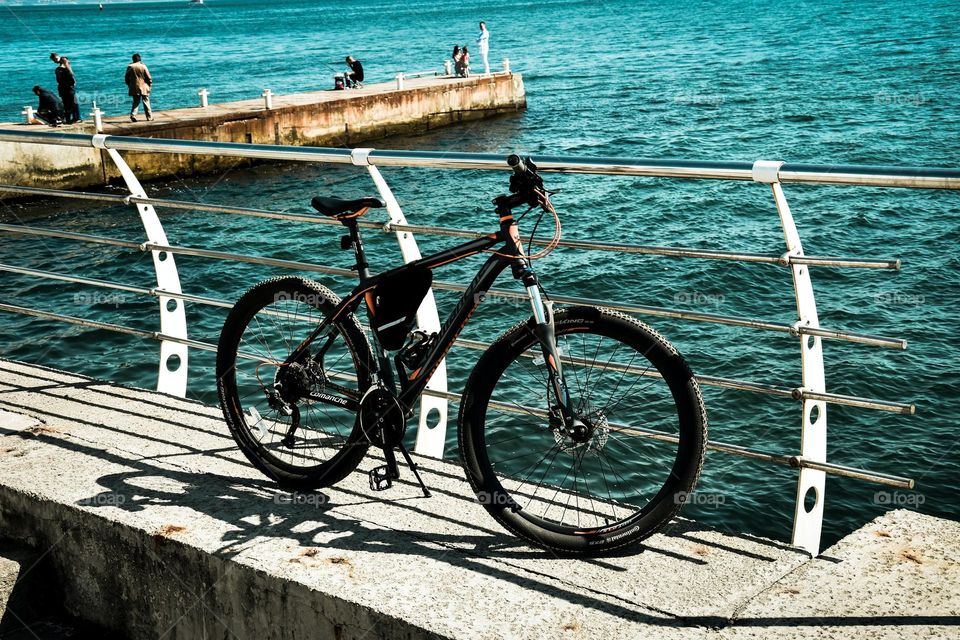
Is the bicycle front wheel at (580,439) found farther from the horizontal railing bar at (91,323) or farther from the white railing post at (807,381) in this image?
Answer: the horizontal railing bar at (91,323)

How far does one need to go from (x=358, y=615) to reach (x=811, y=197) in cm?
2202

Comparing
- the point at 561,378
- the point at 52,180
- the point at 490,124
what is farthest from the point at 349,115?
the point at 561,378

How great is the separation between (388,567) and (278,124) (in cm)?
3029

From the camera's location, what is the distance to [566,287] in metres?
18.6

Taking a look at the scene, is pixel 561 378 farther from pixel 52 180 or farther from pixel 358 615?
pixel 52 180

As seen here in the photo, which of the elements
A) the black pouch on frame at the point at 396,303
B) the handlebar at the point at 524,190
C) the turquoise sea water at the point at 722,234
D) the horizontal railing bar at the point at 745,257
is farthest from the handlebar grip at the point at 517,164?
the turquoise sea water at the point at 722,234

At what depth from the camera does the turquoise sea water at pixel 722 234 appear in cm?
1267

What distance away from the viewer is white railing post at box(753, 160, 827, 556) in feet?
11.7

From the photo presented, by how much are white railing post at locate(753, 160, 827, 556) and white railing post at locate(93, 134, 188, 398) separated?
2.98 metres

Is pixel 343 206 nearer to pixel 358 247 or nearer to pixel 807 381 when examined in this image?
pixel 358 247

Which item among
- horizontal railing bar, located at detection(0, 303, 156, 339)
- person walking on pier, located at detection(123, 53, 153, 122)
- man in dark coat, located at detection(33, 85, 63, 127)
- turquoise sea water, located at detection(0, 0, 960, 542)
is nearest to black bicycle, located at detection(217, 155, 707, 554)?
horizontal railing bar, located at detection(0, 303, 156, 339)

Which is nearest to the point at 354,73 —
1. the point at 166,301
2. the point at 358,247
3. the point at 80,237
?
the point at 80,237

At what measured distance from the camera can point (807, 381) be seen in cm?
368

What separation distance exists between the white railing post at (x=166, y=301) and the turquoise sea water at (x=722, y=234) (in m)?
5.45
